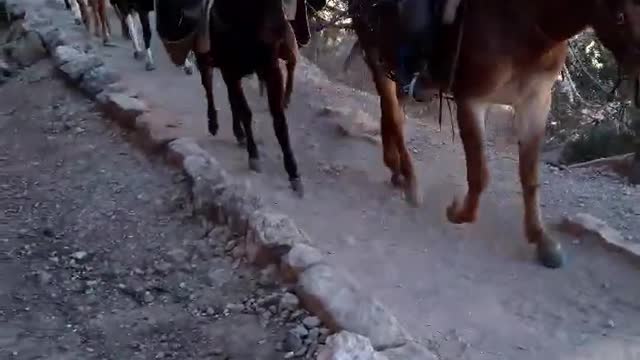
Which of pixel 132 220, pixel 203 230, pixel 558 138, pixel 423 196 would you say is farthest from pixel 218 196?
pixel 558 138

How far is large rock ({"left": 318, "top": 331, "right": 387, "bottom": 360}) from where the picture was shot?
3.29 m

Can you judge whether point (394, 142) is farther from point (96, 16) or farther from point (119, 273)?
point (96, 16)

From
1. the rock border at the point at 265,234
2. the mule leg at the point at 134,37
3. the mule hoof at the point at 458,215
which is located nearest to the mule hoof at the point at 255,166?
the rock border at the point at 265,234

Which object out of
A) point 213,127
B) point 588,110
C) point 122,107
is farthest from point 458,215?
point 588,110

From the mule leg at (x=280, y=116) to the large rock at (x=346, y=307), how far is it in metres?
1.53

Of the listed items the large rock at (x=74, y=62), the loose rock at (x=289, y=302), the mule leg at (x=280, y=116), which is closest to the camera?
the loose rock at (x=289, y=302)

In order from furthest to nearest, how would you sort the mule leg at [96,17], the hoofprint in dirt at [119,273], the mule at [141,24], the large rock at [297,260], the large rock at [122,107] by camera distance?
the mule leg at [96,17] < the mule at [141,24] < the large rock at [122,107] < the large rock at [297,260] < the hoofprint in dirt at [119,273]

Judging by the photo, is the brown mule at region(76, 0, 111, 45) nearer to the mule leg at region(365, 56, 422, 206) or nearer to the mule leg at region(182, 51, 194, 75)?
the mule leg at region(182, 51, 194, 75)

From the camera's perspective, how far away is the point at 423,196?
18.9 ft

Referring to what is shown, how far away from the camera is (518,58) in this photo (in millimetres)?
4203

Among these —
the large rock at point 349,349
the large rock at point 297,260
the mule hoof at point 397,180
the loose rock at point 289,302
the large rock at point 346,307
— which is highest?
the large rock at point 349,349

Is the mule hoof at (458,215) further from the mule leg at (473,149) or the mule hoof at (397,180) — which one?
the mule hoof at (397,180)

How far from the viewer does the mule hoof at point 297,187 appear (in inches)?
223

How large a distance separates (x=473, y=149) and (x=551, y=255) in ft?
2.51
